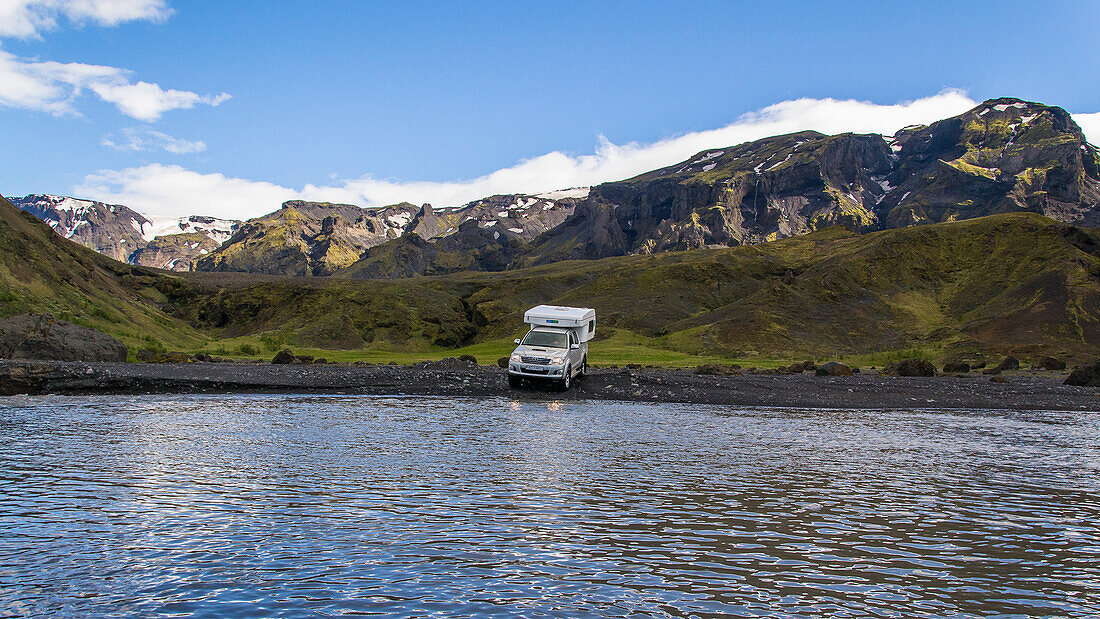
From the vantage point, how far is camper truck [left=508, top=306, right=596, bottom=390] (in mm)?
37812

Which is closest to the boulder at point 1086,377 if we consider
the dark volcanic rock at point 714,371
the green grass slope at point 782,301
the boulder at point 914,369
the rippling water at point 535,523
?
the boulder at point 914,369

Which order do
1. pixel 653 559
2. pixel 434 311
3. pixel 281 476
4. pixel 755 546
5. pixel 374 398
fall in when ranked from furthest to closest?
1. pixel 434 311
2. pixel 374 398
3. pixel 281 476
4. pixel 755 546
5. pixel 653 559

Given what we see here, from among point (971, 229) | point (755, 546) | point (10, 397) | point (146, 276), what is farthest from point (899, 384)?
point (146, 276)

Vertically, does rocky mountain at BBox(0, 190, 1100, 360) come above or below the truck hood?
above

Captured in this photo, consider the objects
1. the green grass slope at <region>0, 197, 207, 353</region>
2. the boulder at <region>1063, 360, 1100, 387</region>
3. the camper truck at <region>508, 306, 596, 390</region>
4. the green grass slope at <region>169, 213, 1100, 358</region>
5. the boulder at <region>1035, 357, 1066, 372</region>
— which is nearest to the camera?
the camper truck at <region>508, 306, 596, 390</region>

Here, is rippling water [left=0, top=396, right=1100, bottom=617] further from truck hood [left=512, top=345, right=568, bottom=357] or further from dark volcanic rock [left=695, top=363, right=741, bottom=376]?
dark volcanic rock [left=695, top=363, right=741, bottom=376]

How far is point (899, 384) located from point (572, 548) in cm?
3771

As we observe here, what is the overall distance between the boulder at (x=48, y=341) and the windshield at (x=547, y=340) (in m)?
25.4

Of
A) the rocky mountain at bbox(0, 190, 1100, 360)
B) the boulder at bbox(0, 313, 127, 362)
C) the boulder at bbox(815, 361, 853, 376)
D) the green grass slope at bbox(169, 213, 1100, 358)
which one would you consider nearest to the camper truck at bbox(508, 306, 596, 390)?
the boulder at bbox(815, 361, 853, 376)

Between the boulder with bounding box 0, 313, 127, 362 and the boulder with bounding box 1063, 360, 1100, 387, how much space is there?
186ft

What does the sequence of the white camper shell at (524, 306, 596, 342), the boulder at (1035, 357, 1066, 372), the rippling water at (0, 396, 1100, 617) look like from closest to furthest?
the rippling water at (0, 396, 1100, 617), the white camper shell at (524, 306, 596, 342), the boulder at (1035, 357, 1066, 372)

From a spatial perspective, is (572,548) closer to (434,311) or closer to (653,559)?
(653,559)

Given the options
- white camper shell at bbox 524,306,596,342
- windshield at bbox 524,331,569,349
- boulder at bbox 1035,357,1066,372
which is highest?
white camper shell at bbox 524,306,596,342

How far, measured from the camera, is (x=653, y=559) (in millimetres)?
9844
